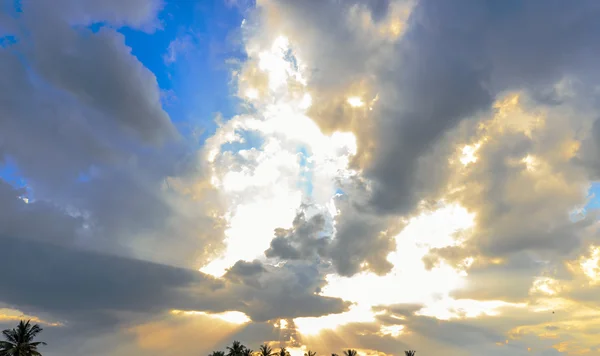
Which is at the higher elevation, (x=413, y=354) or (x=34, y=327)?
(x=34, y=327)

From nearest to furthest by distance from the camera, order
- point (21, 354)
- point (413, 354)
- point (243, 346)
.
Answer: point (21, 354) < point (413, 354) < point (243, 346)

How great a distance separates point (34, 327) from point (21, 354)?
4.50m

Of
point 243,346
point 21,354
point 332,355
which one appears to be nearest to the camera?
point 21,354

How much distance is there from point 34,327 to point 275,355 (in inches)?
2573

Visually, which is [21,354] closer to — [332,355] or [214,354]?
[214,354]

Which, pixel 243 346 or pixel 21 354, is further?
pixel 243 346

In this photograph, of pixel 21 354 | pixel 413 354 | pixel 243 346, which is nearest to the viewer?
pixel 21 354

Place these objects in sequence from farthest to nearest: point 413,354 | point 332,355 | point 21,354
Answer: point 332,355 < point 413,354 < point 21,354

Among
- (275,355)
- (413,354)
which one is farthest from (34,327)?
(413,354)

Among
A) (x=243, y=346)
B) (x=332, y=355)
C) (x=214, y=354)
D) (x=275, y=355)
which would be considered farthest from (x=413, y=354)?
(x=214, y=354)

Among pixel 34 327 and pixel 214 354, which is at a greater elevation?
pixel 34 327

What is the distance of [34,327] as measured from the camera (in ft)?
205

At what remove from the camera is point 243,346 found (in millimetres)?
102688

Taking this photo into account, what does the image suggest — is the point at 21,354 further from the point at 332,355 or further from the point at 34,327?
the point at 332,355
